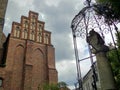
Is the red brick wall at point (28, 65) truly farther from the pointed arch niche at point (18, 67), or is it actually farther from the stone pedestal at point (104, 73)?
the stone pedestal at point (104, 73)

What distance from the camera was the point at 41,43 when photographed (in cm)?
2438

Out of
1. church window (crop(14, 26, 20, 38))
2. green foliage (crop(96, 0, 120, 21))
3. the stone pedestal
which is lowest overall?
the stone pedestal

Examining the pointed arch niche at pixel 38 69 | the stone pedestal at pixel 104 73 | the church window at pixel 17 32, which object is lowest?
the stone pedestal at pixel 104 73

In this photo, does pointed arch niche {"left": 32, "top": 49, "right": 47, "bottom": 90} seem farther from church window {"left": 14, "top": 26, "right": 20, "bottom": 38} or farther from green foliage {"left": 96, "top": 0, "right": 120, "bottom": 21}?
green foliage {"left": 96, "top": 0, "right": 120, "bottom": 21}

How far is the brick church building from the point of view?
20688 millimetres

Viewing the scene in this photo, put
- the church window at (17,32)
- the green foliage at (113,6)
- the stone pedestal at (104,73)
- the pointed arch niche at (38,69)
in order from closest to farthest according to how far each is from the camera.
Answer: the stone pedestal at (104,73)
the green foliage at (113,6)
the pointed arch niche at (38,69)
the church window at (17,32)

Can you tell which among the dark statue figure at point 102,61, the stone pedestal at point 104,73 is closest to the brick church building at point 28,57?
the dark statue figure at point 102,61

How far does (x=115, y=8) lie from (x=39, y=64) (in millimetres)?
19618

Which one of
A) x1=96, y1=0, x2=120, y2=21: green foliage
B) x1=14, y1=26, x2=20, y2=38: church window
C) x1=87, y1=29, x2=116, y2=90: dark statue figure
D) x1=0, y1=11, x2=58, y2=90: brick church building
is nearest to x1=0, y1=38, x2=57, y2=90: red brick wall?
x1=0, y1=11, x2=58, y2=90: brick church building

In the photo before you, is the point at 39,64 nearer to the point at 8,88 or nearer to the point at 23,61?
the point at 23,61

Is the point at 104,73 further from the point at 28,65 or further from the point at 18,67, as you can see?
the point at 18,67

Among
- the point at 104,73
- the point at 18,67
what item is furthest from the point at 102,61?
the point at 18,67

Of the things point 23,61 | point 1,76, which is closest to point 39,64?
point 23,61

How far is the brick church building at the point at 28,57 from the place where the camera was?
20688 millimetres
